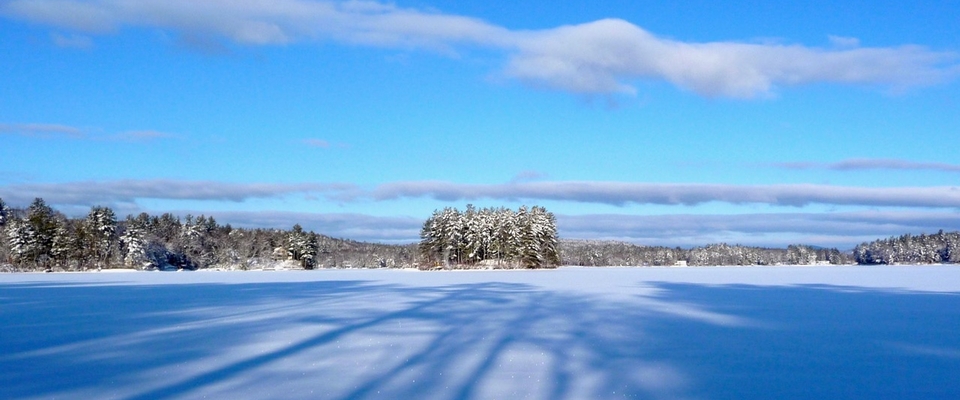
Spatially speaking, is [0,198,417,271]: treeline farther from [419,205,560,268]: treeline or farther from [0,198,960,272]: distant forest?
[419,205,560,268]: treeline

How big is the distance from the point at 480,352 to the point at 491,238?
70.2 meters

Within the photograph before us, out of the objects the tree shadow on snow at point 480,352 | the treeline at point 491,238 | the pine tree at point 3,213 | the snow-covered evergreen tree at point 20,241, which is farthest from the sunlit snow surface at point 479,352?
the pine tree at point 3,213

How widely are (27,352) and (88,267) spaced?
81.5 m

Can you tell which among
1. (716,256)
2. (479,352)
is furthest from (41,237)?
(716,256)

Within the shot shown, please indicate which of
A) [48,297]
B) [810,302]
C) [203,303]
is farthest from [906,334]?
[48,297]

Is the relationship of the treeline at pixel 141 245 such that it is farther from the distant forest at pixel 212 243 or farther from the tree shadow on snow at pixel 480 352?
the tree shadow on snow at pixel 480 352

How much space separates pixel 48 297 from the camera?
86.8 ft

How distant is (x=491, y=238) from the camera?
8162 centimetres

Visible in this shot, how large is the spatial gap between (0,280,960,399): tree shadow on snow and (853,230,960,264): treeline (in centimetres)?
15659

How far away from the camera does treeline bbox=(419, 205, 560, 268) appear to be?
77.8 meters

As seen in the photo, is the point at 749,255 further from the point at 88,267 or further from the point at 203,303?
the point at 203,303

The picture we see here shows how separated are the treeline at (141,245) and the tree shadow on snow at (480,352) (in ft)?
227

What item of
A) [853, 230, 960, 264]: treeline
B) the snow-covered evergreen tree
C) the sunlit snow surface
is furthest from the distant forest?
[853, 230, 960, 264]: treeline

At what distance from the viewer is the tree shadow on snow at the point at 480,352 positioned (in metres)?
8.56
